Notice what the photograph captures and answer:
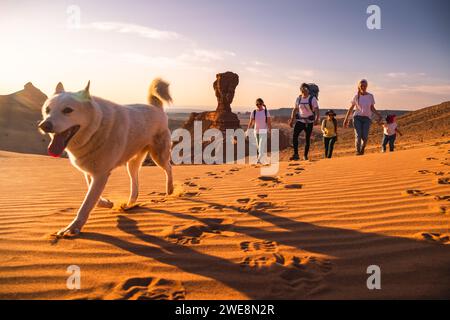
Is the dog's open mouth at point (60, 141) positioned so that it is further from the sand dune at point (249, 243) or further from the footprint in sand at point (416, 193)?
the footprint in sand at point (416, 193)

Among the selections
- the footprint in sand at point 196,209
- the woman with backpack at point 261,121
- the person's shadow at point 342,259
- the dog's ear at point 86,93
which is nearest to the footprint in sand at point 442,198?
the person's shadow at point 342,259

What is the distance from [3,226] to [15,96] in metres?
72.1

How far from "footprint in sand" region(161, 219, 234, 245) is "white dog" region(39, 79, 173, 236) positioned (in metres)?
0.95

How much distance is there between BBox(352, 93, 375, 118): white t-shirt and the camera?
7664 millimetres

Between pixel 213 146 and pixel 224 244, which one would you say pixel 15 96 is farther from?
pixel 224 244

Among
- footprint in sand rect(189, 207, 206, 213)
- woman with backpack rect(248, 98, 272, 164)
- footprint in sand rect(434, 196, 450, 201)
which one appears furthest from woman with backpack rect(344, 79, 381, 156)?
footprint in sand rect(189, 207, 206, 213)

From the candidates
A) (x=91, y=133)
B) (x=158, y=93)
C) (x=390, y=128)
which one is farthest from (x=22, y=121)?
(x=91, y=133)

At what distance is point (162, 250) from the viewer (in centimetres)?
277

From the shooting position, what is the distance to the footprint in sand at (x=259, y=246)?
270cm

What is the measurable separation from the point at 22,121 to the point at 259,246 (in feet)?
192

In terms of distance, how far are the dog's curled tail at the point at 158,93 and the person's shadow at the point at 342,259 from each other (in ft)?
8.11

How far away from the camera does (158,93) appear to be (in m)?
5.01

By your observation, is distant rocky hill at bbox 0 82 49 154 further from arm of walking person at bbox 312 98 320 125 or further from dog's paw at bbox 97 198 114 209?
dog's paw at bbox 97 198 114 209

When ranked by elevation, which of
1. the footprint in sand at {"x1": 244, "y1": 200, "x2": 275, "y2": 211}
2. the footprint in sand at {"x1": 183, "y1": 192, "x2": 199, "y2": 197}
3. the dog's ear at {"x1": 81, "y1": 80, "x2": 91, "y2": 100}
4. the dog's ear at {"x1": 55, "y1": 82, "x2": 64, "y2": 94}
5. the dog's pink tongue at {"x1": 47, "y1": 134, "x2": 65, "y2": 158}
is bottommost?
the footprint in sand at {"x1": 183, "y1": 192, "x2": 199, "y2": 197}
